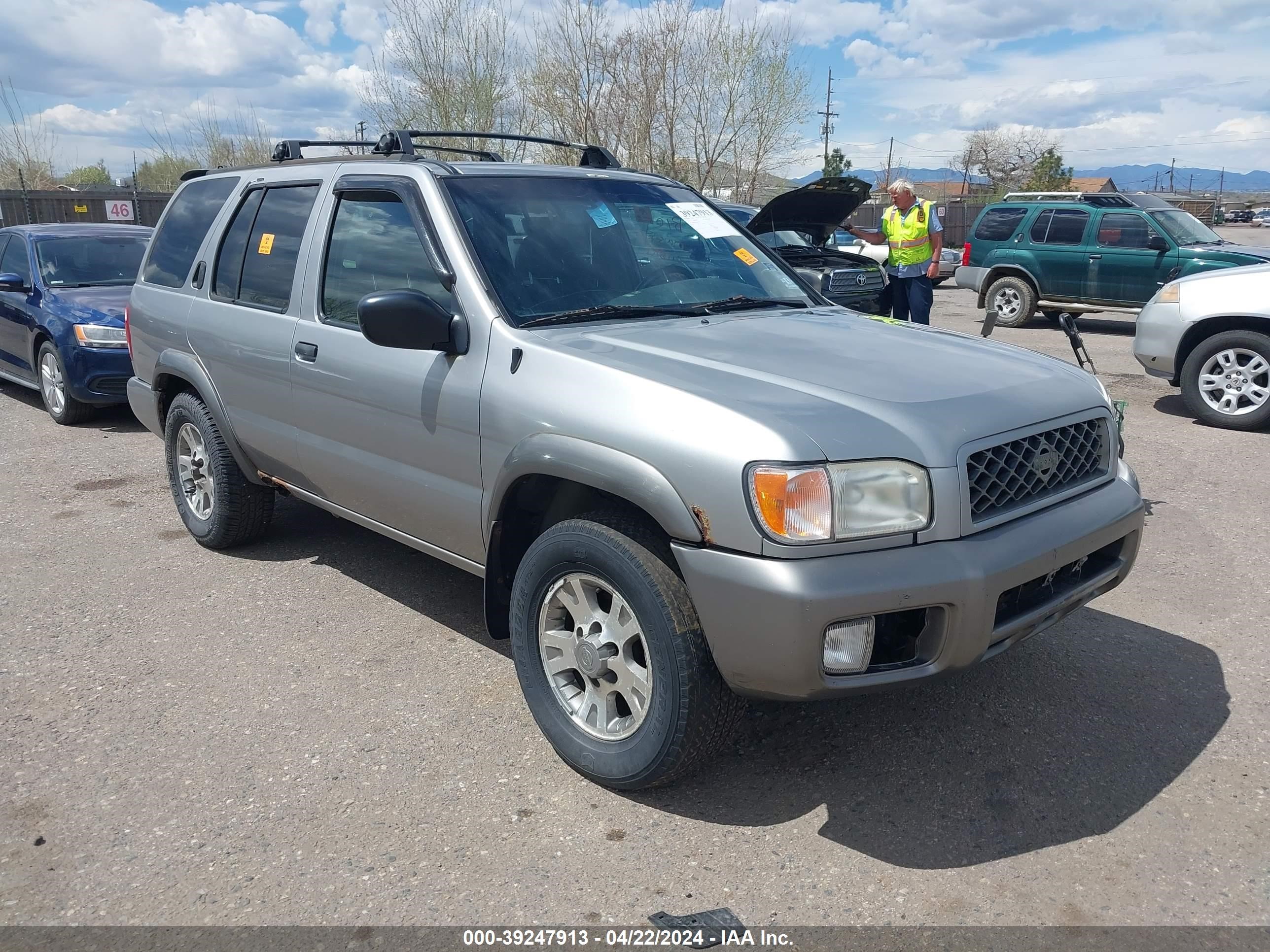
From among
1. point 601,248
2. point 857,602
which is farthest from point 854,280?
point 857,602

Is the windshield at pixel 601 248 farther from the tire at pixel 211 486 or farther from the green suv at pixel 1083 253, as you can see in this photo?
the green suv at pixel 1083 253

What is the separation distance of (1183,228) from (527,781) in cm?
1387

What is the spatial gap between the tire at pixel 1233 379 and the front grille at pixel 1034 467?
17.8 feet

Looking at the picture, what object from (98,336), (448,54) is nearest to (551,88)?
(448,54)

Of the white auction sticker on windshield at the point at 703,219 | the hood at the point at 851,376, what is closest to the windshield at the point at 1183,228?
the white auction sticker on windshield at the point at 703,219

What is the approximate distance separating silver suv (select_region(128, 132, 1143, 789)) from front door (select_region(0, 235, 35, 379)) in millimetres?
5352

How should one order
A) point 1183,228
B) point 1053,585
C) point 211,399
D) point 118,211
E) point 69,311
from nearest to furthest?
point 1053,585, point 211,399, point 69,311, point 1183,228, point 118,211

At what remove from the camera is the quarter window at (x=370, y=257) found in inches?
150

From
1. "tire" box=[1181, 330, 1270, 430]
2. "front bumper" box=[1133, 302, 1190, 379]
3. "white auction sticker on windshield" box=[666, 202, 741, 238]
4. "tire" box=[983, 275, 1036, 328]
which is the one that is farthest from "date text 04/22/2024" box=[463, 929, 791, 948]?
"tire" box=[983, 275, 1036, 328]

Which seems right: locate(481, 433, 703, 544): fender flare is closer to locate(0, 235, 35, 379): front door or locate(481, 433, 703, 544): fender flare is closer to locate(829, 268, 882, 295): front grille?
locate(829, 268, 882, 295): front grille

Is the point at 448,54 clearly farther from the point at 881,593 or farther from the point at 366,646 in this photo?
the point at 881,593

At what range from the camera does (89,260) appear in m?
9.43

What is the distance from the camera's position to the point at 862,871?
2.80 metres

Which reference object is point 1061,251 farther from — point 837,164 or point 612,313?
point 837,164
